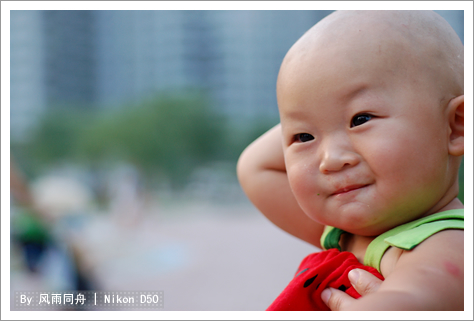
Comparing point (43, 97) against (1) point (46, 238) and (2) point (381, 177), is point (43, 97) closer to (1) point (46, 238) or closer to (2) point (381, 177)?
(1) point (46, 238)

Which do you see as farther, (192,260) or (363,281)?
(192,260)

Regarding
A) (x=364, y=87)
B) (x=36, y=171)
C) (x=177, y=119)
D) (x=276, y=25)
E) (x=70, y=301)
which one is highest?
(x=276, y=25)

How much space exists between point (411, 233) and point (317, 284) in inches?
8.3

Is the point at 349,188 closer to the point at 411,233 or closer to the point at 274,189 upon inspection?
the point at 411,233

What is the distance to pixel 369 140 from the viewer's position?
0.73 m

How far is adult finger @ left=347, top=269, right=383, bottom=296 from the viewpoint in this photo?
71cm

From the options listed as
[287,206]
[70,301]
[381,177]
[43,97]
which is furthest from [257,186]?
[43,97]

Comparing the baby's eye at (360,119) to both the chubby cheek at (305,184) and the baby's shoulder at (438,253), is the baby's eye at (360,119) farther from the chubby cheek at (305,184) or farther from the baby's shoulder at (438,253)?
the baby's shoulder at (438,253)

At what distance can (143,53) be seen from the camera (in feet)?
68.6

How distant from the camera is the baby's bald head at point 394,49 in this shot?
2.43 ft

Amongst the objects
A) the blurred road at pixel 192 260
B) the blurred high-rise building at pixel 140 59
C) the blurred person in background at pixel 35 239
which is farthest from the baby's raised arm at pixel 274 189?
the blurred high-rise building at pixel 140 59

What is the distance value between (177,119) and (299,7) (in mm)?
15521

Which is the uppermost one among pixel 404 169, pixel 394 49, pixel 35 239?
pixel 394 49

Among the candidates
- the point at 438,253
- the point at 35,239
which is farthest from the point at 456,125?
the point at 35,239
